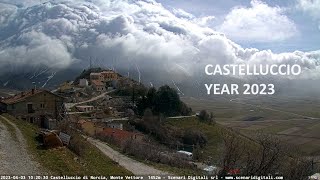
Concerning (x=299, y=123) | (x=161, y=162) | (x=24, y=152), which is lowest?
(x=299, y=123)

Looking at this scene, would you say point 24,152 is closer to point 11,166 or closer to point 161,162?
point 11,166

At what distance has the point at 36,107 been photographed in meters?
45.8

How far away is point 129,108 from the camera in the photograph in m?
73.8

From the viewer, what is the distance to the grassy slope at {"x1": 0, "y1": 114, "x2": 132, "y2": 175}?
17.7m

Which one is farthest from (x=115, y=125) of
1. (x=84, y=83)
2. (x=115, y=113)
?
(x=84, y=83)

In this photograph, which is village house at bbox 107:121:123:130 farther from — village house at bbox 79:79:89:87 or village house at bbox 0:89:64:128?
village house at bbox 79:79:89:87

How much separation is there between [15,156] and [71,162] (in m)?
2.40

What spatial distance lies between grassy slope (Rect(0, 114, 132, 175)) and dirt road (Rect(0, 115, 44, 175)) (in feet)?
1.25

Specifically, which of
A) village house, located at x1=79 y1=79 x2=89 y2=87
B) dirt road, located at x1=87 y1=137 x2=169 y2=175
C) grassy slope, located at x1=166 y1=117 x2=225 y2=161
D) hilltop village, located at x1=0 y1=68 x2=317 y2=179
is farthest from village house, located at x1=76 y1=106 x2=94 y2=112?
dirt road, located at x1=87 y1=137 x2=169 y2=175

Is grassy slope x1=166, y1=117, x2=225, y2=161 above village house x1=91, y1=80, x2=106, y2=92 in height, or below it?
below

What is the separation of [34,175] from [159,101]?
58.2m

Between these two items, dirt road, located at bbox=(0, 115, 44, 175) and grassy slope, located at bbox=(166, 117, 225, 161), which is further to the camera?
grassy slope, located at bbox=(166, 117, 225, 161)

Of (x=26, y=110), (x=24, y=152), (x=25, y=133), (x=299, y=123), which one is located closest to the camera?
(x=24, y=152)

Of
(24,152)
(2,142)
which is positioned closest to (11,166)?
(24,152)
